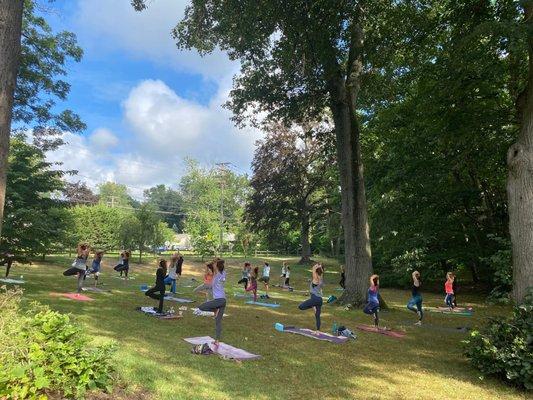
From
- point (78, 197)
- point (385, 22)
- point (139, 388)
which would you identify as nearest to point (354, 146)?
point (385, 22)

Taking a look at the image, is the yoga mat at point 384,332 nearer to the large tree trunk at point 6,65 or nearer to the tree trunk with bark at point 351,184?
the tree trunk with bark at point 351,184

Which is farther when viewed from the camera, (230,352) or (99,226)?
(99,226)

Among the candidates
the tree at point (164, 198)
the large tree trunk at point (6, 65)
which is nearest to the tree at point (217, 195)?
the tree at point (164, 198)

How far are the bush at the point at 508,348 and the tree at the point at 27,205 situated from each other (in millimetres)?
14732

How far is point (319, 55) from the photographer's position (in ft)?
50.0

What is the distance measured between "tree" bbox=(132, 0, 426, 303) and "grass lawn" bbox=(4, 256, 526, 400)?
16.6 feet

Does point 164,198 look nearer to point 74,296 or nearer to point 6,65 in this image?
point 74,296

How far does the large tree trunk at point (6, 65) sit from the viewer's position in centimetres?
669

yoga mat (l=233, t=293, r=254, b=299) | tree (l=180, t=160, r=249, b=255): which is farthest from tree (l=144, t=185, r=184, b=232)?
yoga mat (l=233, t=293, r=254, b=299)

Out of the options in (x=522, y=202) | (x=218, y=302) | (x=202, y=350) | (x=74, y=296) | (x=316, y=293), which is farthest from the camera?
(x=74, y=296)

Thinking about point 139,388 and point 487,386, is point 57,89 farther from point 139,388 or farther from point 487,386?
point 487,386

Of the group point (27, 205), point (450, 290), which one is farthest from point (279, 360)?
point (27, 205)

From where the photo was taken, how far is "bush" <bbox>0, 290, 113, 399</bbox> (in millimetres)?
4613

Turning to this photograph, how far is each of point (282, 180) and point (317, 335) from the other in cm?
3020
